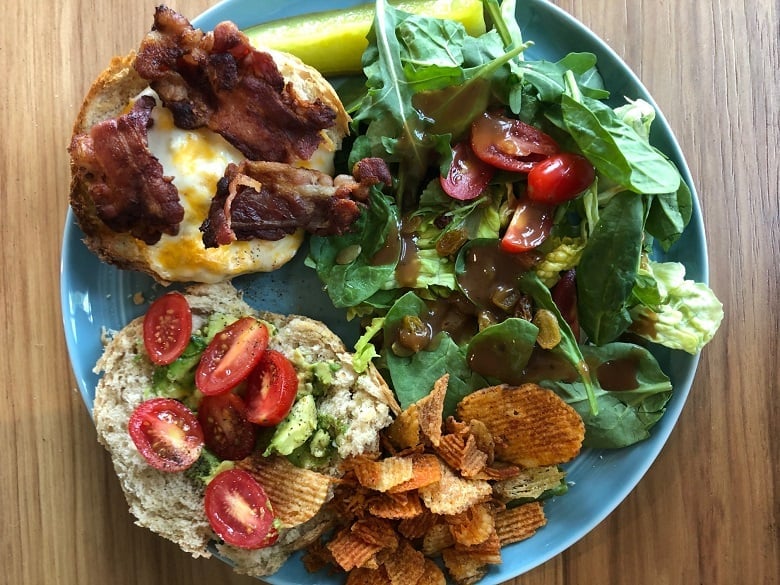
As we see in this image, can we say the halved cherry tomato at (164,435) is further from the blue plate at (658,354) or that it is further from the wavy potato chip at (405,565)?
the wavy potato chip at (405,565)

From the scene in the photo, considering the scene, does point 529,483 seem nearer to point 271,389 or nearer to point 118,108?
point 271,389

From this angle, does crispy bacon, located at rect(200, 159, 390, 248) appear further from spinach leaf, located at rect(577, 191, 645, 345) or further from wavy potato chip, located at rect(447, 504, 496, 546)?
wavy potato chip, located at rect(447, 504, 496, 546)

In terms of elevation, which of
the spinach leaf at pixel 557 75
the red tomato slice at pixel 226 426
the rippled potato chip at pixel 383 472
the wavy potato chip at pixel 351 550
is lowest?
the wavy potato chip at pixel 351 550

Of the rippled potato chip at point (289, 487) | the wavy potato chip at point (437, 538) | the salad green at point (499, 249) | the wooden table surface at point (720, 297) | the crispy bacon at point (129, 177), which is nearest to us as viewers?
the crispy bacon at point (129, 177)

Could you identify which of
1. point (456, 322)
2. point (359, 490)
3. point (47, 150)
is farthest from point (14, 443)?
point (456, 322)

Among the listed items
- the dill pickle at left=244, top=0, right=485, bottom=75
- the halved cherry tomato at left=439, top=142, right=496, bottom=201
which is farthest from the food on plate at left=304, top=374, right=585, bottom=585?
the dill pickle at left=244, top=0, right=485, bottom=75

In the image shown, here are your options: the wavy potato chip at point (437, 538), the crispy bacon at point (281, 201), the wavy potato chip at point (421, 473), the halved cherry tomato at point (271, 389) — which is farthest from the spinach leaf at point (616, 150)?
the wavy potato chip at point (437, 538)

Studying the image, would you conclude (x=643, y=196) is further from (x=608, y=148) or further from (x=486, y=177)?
(x=486, y=177)
